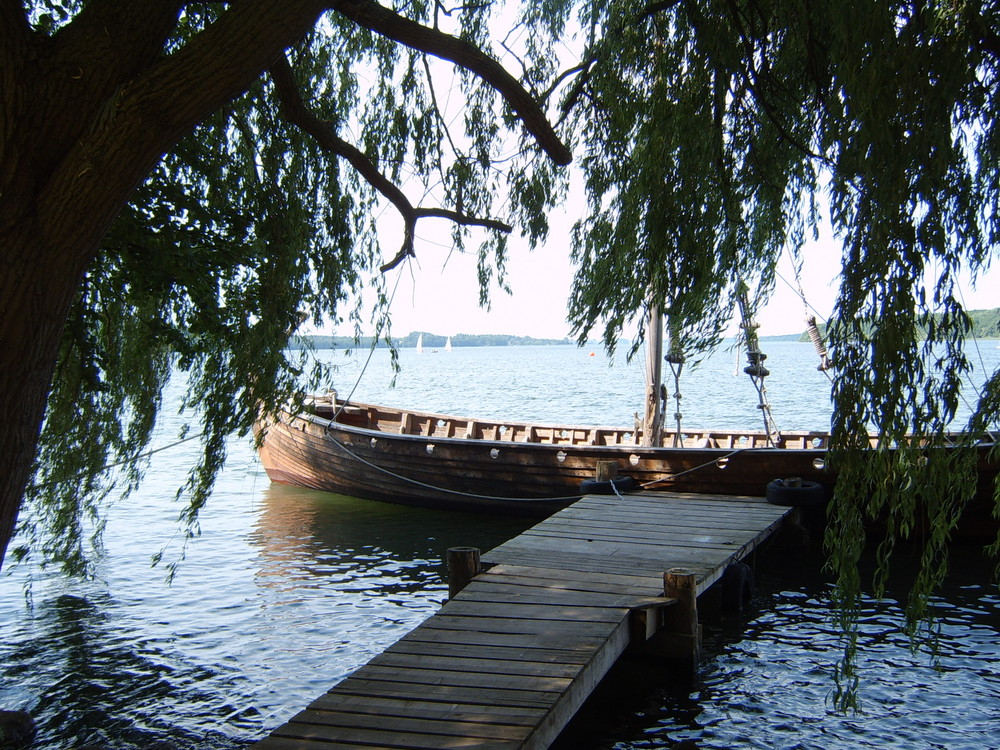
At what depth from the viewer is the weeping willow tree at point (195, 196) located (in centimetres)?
328

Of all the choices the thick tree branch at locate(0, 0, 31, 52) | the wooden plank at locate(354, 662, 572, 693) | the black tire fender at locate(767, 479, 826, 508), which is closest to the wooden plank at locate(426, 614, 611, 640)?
the wooden plank at locate(354, 662, 572, 693)

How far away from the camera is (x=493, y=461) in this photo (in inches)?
476

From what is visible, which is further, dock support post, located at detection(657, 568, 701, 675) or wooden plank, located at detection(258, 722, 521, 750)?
dock support post, located at detection(657, 568, 701, 675)

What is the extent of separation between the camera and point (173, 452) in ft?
72.2

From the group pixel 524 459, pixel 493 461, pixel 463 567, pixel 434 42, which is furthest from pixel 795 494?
pixel 434 42

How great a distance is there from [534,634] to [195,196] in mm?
3571

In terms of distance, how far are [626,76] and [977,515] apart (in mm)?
6930

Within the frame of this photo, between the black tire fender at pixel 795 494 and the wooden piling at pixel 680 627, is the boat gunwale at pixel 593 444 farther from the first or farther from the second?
the wooden piling at pixel 680 627

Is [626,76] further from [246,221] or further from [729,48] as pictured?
[246,221]

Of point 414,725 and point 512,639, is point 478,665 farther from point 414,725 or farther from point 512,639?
point 414,725

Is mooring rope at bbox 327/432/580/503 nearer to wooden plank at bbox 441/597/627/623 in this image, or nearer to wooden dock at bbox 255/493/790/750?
wooden dock at bbox 255/493/790/750

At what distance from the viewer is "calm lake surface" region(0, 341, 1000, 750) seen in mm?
5828

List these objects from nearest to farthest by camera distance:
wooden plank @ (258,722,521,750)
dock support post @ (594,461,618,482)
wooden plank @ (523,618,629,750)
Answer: wooden plank @ (258,722,521,750)
wooden plank @ (523,618,629,750)
dock support post @ (594,461,618,482)

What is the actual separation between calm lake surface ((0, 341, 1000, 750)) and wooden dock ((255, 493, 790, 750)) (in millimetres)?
634
